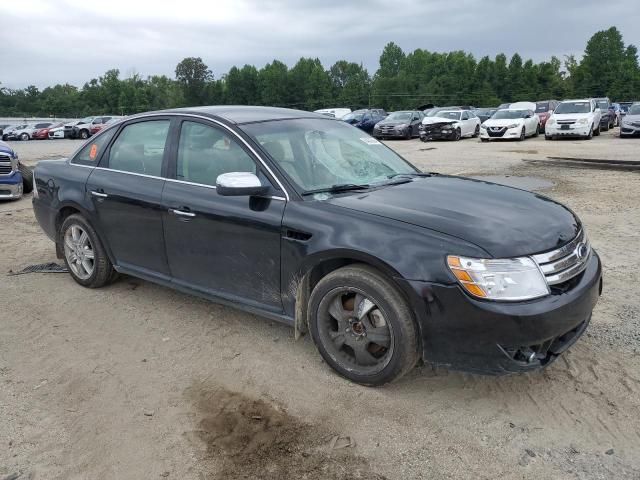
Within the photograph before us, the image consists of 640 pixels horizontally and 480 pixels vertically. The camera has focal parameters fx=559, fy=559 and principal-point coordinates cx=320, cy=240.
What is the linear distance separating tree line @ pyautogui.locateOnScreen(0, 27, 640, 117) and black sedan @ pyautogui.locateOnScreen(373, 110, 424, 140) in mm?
48476

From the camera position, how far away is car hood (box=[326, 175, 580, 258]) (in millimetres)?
3074

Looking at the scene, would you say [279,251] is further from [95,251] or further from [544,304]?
[95,251]

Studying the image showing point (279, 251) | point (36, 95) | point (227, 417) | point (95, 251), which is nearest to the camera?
point (227, 417)

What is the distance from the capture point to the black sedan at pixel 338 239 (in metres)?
2.98

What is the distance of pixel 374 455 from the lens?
279 centimetres

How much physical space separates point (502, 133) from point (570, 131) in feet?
8.92

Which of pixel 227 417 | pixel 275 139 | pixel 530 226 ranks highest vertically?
pixel 275 139

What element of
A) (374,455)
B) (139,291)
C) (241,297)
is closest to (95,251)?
(139,291)

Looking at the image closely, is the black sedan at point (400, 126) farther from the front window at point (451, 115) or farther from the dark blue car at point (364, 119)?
the dark blue car at point (364, 119)

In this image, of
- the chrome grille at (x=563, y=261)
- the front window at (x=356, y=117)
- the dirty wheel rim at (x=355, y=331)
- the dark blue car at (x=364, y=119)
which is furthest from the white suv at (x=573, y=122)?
the dirty wheel rim at (x=355, y=331)

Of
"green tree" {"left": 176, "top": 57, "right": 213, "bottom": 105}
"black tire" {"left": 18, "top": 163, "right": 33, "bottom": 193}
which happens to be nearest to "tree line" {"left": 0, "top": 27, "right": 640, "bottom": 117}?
"green tree" {"left": 176, "top": 57, "right": 213, "bottom": 105}

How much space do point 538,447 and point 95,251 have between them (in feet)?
12.8

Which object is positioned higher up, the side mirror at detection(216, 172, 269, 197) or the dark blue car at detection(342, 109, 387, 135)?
the side mirror at detection(216, 172, 269, 197)

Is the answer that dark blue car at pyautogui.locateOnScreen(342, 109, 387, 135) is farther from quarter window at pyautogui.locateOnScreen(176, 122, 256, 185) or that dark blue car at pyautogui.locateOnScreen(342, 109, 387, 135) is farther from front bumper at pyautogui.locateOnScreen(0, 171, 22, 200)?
quarter window at pyautogui.locateOnScreen(176, 122, 256, 185)
